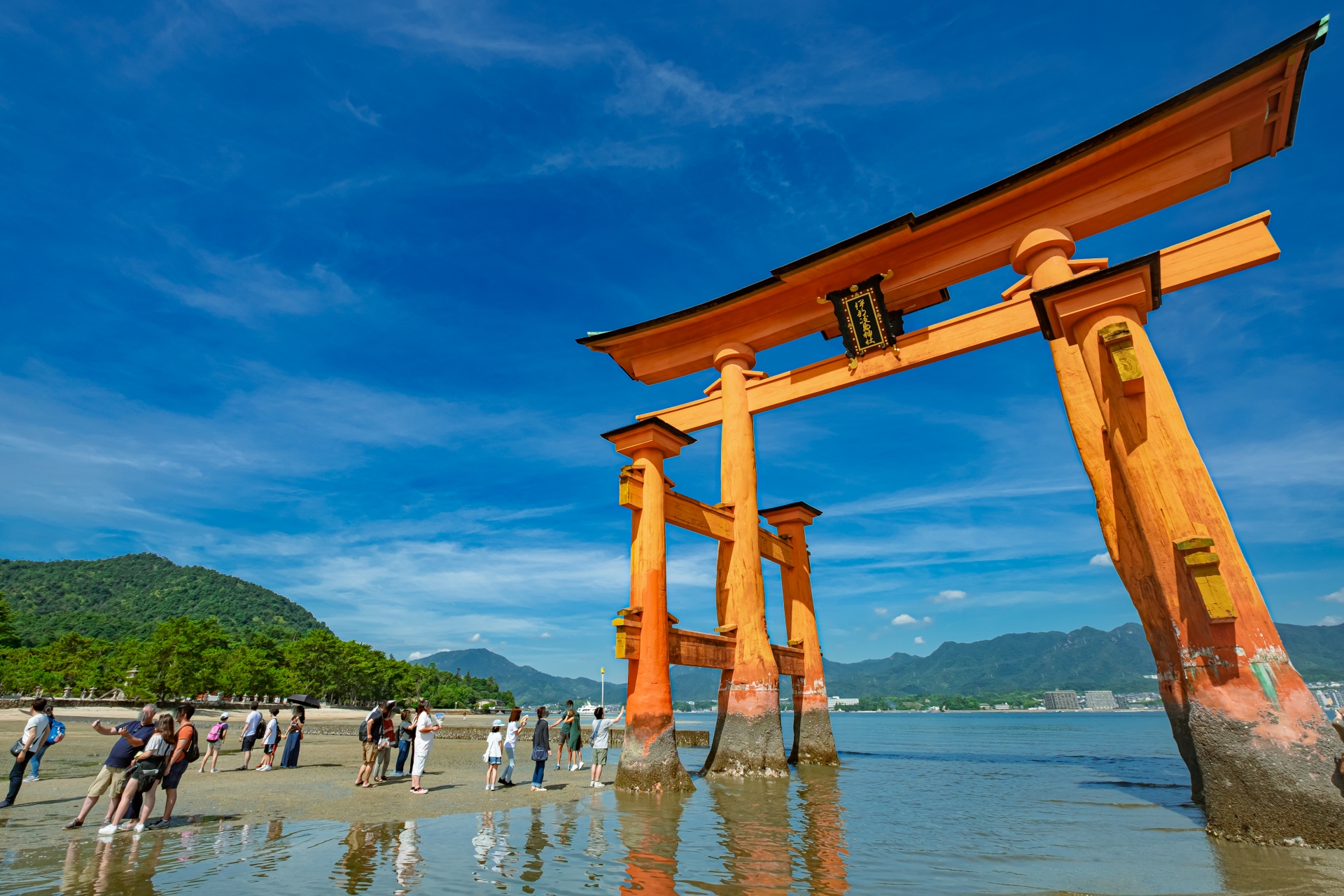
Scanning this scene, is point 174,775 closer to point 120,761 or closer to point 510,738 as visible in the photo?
point 120,761

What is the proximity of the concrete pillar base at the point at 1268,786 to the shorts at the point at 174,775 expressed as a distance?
12111 mm

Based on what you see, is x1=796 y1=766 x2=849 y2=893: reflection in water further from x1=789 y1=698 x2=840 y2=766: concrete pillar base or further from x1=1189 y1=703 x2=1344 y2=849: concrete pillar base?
x1=1189 y1=703 x2=1344 y2=849: concrete pillar base

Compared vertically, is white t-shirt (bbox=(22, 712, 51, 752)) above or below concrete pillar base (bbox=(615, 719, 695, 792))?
above

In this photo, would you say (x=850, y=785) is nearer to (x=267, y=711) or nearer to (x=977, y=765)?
(x=977, y=765)

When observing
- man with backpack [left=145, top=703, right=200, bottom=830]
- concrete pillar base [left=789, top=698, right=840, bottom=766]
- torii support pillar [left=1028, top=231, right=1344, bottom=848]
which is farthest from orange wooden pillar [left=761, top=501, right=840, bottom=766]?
man with backpack [left=145, top=703, right=200, bottom=830]

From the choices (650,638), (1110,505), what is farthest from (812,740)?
(1110,505)

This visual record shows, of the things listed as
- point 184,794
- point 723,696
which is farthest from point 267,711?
point 723,696

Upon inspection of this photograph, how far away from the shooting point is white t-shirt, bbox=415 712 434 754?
431 inches

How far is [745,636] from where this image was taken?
13125mm

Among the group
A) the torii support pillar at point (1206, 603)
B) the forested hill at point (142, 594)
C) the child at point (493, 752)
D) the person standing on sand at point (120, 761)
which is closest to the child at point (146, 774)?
the person standing on sand at point (120, 761)

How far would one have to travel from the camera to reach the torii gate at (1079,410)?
7191 mm

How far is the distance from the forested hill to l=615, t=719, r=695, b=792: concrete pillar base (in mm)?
114055

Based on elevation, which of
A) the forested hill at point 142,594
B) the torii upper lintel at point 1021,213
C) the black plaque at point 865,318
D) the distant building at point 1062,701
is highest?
the forested hill at point 142,594

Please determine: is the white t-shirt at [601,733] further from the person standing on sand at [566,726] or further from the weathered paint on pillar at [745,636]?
the weathered paint on pillar at [745,636]
